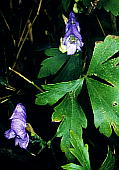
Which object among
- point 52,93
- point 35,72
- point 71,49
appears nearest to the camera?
point 52,93

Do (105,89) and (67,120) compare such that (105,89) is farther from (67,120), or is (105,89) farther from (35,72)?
(35,72)

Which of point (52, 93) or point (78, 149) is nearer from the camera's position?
point (78, 149)

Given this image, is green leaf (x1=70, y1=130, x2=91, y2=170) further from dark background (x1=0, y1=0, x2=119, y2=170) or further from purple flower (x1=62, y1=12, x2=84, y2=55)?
purple flower (x1=62, y1=12, x2=84, y2=55)

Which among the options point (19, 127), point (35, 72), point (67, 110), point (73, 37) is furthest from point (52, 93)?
point (35, 72)

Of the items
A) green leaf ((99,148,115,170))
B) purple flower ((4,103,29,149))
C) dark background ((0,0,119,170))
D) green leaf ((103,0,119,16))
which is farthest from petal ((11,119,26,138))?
green leaf ((103,0,119,16))

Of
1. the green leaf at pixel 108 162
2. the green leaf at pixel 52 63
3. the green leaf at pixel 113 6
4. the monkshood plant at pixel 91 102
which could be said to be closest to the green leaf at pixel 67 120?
the monkshood plant at pixel 91 102

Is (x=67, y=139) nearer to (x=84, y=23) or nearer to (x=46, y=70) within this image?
(x=46, y=70)
